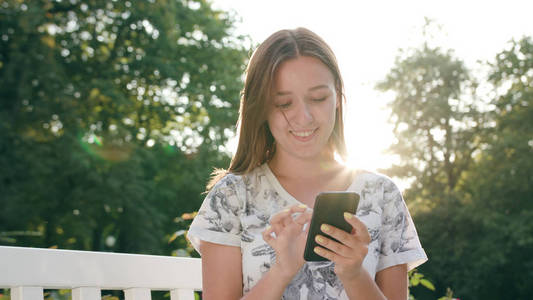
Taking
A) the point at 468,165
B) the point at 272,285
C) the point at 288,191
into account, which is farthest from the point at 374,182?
the point at 468,165

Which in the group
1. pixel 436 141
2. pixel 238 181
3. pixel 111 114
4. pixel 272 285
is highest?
pixel 111 114

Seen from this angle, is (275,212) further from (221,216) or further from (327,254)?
(327,254)

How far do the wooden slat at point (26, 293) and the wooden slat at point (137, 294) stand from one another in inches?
14.8

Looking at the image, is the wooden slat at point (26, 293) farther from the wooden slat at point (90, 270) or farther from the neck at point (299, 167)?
the neck at point (299, 167)

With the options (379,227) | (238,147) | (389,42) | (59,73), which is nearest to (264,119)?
(238,147)

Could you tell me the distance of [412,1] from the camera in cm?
2698

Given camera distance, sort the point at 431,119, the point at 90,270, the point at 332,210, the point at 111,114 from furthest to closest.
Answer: the point at 431,119
the point at 111,114
the point at 90,270
the point at 332,210

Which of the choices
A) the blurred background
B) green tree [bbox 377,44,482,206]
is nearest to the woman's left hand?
the blurred background

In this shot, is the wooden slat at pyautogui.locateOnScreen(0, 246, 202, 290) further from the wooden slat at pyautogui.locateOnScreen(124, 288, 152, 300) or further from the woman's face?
the woman's face

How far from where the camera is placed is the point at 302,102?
7.70 feet

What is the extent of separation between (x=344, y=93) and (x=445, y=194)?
24.5m

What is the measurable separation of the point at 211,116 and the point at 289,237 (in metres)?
18.5

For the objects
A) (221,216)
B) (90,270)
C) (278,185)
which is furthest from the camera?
(278,185)

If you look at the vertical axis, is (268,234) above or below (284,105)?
below
